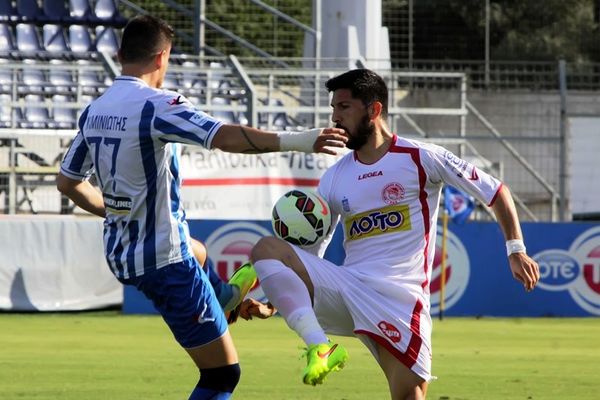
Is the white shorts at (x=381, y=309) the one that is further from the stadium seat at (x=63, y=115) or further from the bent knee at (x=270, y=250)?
the stadium seat at (x=63, y=115)

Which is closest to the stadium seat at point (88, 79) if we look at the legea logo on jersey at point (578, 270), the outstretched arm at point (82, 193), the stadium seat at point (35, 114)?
the stadium seat at point (35, 114)

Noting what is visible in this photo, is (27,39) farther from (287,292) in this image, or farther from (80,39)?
(287,292)

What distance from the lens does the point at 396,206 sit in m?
7.29

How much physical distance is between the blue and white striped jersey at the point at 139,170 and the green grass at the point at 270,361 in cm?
338

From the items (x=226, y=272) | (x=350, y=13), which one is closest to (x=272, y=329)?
(x=226, y=272)

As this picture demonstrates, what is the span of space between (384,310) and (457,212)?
12.0 metres

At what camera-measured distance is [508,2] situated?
4462cm

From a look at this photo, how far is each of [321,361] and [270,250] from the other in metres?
0.75

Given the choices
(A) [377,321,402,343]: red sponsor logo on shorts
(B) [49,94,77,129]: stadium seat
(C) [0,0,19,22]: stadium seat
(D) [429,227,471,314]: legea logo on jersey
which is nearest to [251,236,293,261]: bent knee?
(A) [377,321,402,343]: red sponsor logo on shorts

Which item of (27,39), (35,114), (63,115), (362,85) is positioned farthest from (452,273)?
(27,39)

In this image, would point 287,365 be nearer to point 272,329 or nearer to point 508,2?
point 272,329

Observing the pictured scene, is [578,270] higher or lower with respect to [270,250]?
lower

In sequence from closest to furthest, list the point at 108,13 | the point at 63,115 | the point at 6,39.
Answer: the point at 63,115 → the point at 6,39 → the point at 108,13

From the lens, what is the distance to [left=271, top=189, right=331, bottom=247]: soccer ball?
7.24m
